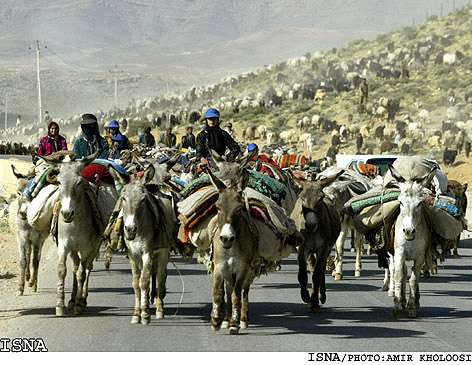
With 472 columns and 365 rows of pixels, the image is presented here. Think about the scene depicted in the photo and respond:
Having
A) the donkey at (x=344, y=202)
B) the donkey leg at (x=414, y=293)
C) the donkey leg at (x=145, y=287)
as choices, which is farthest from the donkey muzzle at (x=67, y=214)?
the donkey at (x=344, y=202)

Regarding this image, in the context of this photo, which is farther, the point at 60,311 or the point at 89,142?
the point at 89,142

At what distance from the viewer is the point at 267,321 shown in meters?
11.8

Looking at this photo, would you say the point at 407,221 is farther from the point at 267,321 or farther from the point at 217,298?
the point at 217,298

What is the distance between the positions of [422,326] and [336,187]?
654cm

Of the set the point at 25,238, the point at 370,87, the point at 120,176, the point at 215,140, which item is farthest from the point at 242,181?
the point at 370,87

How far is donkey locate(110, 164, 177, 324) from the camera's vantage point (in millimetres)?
11188

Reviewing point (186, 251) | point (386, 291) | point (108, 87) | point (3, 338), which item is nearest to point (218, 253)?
point (186, 251)

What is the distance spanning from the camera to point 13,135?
11644 cm

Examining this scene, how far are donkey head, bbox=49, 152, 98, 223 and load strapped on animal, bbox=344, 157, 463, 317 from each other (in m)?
4.39

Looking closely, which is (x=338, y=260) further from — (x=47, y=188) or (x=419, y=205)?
(x=47, y=188)

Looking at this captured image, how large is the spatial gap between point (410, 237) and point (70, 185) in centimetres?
477

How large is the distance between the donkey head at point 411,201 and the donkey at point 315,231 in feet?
4.76

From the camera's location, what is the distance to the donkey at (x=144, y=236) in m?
11.2

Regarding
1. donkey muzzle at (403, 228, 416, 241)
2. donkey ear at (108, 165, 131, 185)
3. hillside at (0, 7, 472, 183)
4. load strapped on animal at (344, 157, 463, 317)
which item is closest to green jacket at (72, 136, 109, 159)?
donkey ear at (108, 165, 131, 185)
